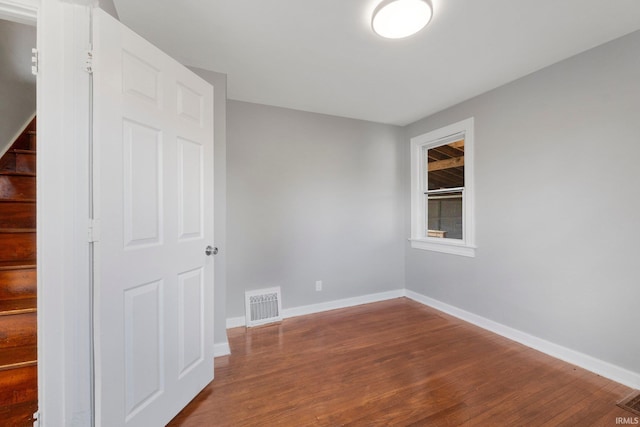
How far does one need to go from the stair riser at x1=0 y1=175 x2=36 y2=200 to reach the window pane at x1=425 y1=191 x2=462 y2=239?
4.04m

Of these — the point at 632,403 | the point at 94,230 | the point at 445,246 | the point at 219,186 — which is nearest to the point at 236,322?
the point at 219,186

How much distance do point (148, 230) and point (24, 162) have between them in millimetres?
1862

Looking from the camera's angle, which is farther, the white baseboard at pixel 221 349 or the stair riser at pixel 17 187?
the white baseboard at pixel 221 349

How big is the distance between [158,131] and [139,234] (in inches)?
22.6

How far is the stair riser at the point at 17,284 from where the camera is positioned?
1.66m

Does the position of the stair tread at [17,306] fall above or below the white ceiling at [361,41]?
below

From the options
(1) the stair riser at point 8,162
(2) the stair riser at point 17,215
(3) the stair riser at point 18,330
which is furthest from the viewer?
(1) the stair riser at point 8,162

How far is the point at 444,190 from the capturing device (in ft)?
10.7

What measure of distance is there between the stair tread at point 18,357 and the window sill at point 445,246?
11.6 feet

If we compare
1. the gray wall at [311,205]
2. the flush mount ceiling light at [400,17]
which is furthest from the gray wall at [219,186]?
the flush mount ceiling light at [400,17]

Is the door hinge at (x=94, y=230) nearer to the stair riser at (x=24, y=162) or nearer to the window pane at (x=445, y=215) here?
the stair riser at (x=24, y=162)

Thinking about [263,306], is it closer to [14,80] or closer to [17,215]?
[17,215]

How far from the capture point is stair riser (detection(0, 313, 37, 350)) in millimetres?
1510

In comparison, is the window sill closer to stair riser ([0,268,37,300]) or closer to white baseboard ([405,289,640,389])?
white baseboard ([405,289,640,389])
